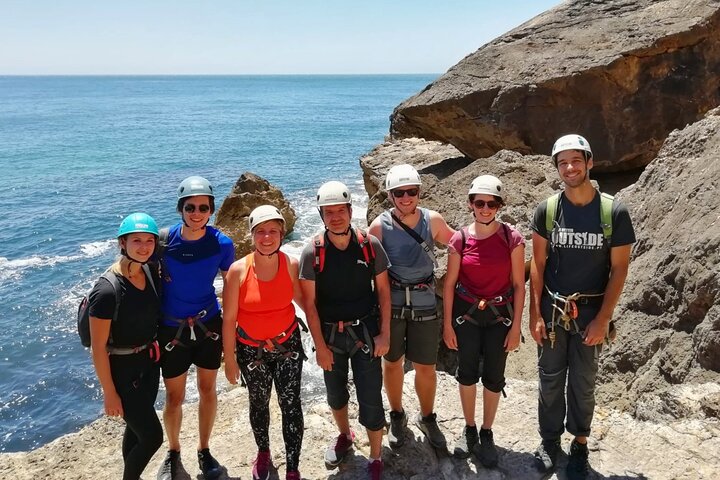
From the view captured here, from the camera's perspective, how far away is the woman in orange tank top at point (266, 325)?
14.9 feet

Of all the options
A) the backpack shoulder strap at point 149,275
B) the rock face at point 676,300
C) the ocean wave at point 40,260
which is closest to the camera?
the backpack shoulder strap at point 149,275

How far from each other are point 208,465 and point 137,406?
1.14m

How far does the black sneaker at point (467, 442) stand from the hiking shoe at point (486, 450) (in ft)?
0.15

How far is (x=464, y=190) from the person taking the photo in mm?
10164

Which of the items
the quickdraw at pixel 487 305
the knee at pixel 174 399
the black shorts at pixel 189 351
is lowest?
the knee at pixel 174 399

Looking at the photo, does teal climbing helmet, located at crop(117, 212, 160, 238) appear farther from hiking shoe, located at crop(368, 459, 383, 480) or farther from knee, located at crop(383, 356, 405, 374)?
hiking shoe, located at crop(368, 459, 383, 480)

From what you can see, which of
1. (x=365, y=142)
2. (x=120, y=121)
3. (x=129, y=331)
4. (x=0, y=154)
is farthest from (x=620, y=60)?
(x=120, y=121)

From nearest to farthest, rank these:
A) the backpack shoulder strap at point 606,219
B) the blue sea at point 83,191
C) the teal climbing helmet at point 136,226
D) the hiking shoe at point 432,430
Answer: the backpack shoulder strap at point 606,219 < the teal climbing helmet at point 136,226 < the hiking shoe at point 432,430 < the blue sea at point 83,191

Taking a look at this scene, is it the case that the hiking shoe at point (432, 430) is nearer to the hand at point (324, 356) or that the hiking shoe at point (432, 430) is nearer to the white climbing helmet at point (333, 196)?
the hand at point (324, 356)

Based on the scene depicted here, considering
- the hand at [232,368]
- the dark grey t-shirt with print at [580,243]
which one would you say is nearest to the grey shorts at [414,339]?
the dark grey t-shirt with print at [580,243]

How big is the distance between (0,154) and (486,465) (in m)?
54.9

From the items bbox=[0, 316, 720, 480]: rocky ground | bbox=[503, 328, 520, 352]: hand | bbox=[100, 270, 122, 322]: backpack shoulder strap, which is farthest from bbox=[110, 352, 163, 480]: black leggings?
bbox=[503, 328, 520, 352]: hand

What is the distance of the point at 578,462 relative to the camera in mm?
4805

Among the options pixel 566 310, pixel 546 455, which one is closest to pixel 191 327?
pixel 566 310
